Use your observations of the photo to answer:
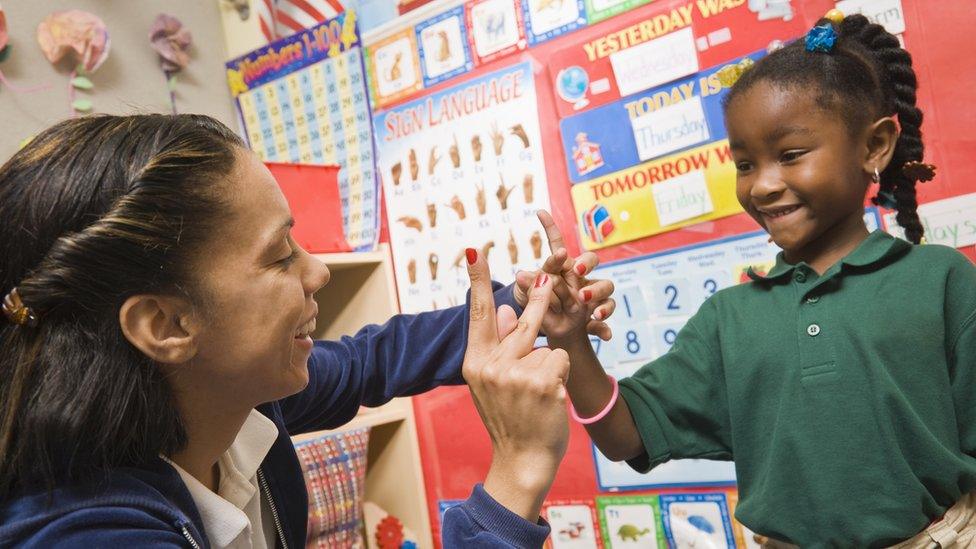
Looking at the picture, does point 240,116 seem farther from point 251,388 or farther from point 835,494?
point 835,494

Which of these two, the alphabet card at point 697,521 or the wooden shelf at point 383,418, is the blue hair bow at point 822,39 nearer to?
the alphabet card at point 697,521

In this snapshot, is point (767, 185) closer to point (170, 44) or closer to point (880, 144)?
point (880, 144)

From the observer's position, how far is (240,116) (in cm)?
244

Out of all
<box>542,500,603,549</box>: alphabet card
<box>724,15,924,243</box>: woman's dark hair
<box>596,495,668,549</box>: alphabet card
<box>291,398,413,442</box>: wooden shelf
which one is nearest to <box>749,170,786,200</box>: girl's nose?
<box>724,15,924,243</box>: woman's dark hair

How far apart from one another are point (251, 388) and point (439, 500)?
49.1 inches

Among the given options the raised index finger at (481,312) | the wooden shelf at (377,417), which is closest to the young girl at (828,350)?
the raised index finger at (481,312)

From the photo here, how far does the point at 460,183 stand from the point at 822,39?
1029 mm

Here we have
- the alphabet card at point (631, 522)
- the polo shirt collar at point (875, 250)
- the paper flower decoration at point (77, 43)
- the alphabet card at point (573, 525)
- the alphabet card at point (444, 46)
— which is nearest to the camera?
the polo shirt collar at point (875, 250)

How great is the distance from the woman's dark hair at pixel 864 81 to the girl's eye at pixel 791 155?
0.07 meters

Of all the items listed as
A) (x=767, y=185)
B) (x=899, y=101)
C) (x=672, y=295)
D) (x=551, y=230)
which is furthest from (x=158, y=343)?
(x=672, y=295)

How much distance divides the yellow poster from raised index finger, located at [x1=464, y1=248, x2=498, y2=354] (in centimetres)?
82

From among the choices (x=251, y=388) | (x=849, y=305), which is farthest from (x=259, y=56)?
(x=849, y=305)

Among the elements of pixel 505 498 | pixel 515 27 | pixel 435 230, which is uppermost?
pixel 515 27

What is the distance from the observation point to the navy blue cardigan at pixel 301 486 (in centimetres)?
78
